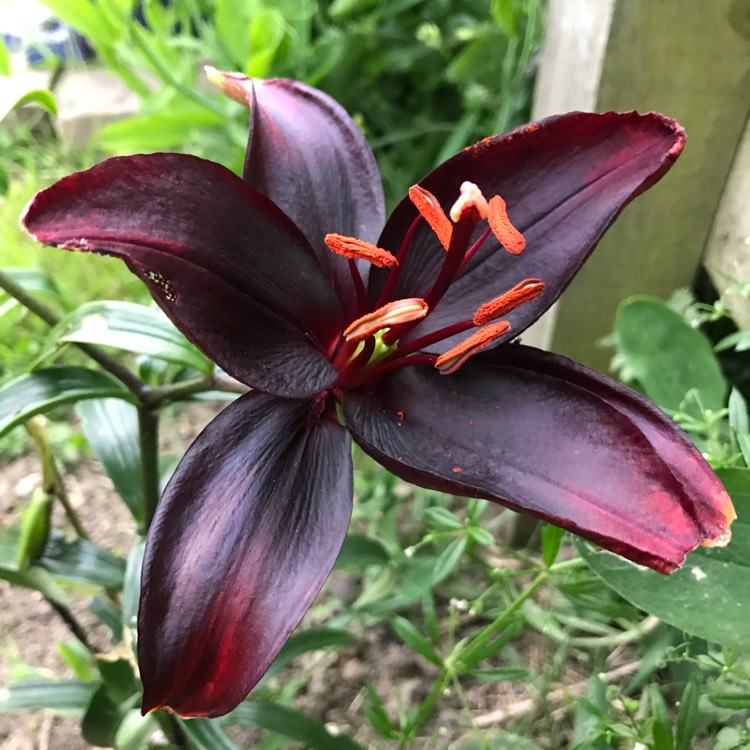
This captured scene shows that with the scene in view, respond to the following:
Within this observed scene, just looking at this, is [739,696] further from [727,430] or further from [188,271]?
[188,271]

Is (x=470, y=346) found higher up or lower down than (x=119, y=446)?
higher up

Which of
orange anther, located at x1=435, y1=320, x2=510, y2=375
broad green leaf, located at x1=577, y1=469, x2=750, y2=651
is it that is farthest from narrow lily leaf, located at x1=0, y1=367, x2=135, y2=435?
broad green leaf, located at x1=577, y1=469, x2=750, y2=651

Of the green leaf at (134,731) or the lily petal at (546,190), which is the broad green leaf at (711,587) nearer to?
the lily petal at (546,190)

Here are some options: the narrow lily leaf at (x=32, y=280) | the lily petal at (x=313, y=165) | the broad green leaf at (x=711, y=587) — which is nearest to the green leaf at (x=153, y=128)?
the narrow lily leaf at (x=32, y=280)

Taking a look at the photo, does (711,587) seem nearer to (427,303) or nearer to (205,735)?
(427,303)

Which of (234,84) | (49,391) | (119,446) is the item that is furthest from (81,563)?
(234,84)

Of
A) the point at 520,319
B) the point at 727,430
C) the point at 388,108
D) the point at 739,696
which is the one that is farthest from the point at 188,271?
the point at 388,108
